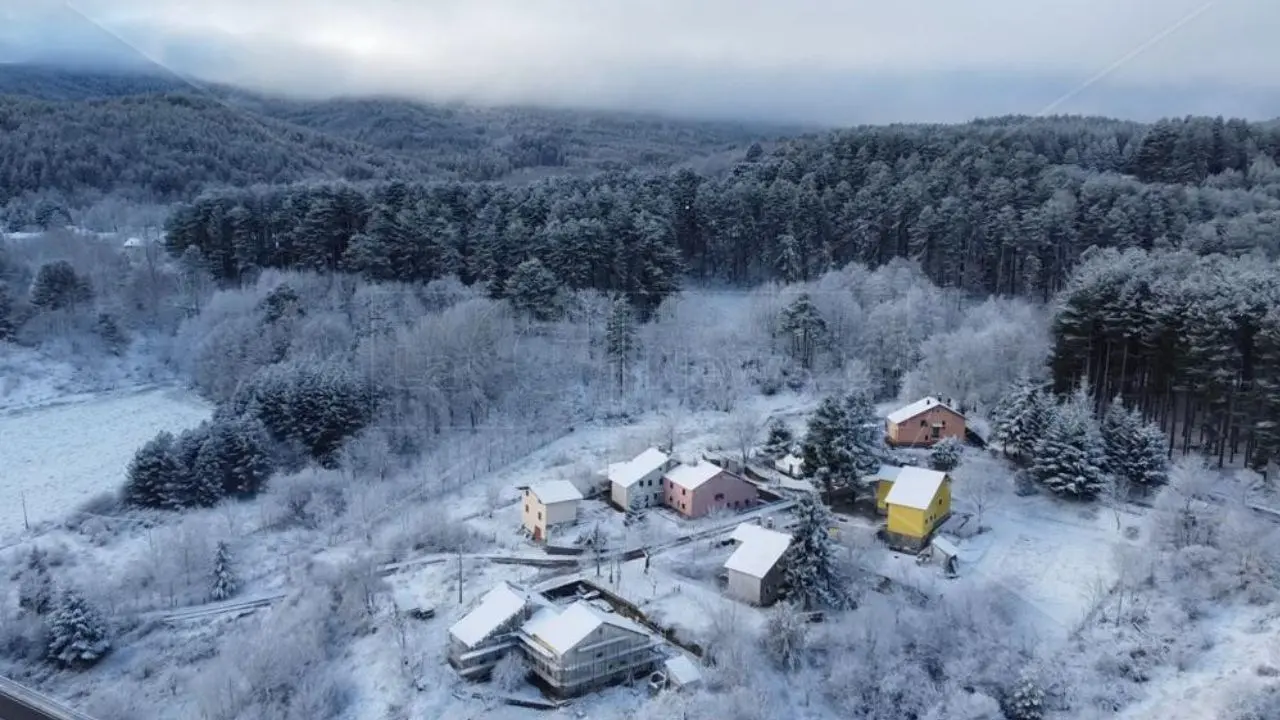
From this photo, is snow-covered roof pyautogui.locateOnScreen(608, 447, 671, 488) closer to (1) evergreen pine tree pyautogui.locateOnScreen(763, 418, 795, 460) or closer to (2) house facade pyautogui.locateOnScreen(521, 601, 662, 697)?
(1) evergreen pine tree pyautogui.locateOnScreen(763, 418, 795, 460)

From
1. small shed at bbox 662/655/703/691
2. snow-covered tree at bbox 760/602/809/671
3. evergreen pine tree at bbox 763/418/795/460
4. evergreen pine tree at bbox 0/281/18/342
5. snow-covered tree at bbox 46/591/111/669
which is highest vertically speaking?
evergreen pine tree at bbox 0/281/18/342

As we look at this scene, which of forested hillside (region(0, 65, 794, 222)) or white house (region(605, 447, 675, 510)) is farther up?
forested hillside (region(0, 65, 794, 222))

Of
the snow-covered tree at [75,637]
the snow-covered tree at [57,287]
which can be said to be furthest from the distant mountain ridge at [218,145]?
the snow-covered tree at [75,637]

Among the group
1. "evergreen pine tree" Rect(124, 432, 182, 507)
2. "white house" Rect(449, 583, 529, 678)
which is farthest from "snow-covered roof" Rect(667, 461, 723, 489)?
"evergreen pine tree" Rect(124, 432, 182, 507)

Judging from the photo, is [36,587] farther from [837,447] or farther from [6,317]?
[837,447]

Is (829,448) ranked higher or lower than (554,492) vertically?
higher

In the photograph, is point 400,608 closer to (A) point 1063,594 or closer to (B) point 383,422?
(B) point 383,422

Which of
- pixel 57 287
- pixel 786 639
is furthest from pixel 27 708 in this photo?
pixel 57 287

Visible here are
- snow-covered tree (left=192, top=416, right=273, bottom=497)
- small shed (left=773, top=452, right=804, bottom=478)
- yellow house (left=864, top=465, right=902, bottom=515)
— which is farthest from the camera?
snow-covered tree (left=192, top=416, right=273, bottom=497)
